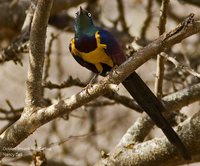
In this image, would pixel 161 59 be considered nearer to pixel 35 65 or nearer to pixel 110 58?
pixel 110 58

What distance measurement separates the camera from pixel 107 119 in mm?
5609

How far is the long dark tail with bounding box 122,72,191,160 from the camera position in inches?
96.5

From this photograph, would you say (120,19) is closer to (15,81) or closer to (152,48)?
(15,81)

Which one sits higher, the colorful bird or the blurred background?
the blurred background

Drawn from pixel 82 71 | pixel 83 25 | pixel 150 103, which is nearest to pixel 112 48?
pixel 83 25

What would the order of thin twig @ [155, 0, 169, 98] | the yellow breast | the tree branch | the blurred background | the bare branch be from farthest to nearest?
the blurred background < thin twig @ [155, 0, 169, 98] < the yellow breast < the bare branch < the tree branch

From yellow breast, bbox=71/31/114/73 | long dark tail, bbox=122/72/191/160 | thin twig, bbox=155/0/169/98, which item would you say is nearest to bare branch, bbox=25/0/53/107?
yellow breast, bbox=71/31/114/73

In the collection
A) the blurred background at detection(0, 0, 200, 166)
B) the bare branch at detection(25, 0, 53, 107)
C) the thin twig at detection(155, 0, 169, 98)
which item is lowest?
the bare branch at detection(25, 0, 53, 107)

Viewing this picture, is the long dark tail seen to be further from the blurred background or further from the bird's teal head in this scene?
the blurred background

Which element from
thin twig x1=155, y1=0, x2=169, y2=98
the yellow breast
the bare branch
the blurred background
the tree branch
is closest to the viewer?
the tree branch

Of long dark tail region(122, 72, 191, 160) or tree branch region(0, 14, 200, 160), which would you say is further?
long dark tail region(122, 72, 191, 160)

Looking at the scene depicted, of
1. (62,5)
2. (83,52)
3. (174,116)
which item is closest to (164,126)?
(83,52)

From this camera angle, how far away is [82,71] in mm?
6062

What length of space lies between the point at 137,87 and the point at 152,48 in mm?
482
